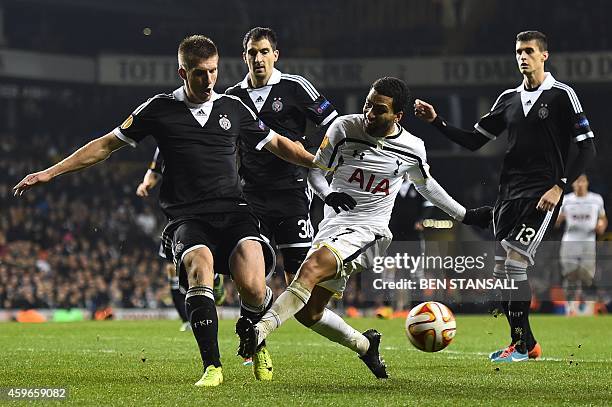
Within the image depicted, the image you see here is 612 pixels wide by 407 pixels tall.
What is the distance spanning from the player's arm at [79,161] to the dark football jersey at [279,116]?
1852 millimetres

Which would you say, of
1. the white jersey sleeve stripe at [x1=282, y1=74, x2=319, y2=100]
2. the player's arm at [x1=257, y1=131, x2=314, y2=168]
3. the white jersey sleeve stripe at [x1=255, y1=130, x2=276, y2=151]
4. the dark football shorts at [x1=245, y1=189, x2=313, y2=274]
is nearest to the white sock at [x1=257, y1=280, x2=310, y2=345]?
the player's arm at [x1=257, y1=131, x2=314, y2=168]

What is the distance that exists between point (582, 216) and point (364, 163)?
1029 centimetres

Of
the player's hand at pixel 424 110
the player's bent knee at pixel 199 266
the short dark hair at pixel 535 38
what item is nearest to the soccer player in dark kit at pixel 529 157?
the short dark hair at pixel 535 38

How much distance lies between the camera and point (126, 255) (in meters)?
24.6

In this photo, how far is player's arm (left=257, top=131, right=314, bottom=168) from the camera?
257 inches

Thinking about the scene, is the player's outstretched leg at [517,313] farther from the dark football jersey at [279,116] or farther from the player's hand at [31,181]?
the player's hand at [31,181]

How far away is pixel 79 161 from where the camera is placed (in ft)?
20.5

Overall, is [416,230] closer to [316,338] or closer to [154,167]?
[316,338]

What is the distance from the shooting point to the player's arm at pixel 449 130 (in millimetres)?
7695

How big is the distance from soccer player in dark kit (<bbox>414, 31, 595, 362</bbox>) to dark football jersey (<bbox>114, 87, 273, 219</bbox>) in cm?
236

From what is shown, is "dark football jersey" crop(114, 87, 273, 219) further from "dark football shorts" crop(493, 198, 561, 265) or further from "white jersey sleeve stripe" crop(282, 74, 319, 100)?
"dark football shorts" crop(493, 198, 561, 265)

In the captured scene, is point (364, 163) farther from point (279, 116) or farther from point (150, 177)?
point (150, 177)

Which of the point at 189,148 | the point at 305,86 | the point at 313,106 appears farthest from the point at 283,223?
the point at 189,148

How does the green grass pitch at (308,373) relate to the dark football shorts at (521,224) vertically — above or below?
below
